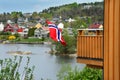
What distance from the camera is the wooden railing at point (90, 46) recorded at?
4.67 meters

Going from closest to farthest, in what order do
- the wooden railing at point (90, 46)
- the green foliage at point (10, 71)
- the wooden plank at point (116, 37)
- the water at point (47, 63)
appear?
1. the wooden plank at point (116, 37)
2. the green foliage at point (10, 71)
3. the wooden railing at point (90, 46)
4. the water at point (47, 63)

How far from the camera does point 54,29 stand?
8.25m

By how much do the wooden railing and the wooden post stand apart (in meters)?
2.19

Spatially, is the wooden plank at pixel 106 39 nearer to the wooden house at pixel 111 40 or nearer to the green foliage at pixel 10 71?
the wooden house at pixel 111 40

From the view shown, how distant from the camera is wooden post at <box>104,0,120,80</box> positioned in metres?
2.26

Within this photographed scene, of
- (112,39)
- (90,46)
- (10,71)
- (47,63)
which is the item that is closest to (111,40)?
(112,39)

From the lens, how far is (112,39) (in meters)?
2.29

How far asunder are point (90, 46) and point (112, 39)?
2569 millimetres

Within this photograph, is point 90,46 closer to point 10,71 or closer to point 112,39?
point 10,71

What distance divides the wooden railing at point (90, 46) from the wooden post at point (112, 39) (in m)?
2.19

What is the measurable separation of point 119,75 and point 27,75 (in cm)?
138

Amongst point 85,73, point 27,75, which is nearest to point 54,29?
point 85,73

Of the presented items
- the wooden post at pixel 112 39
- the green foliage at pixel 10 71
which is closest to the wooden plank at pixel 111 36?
the wooden post at pixel 112 39

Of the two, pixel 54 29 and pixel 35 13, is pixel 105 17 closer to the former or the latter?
pixel 54 29
